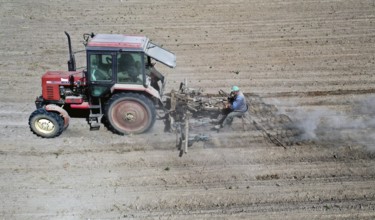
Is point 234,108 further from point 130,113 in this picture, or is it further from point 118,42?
point 118,42

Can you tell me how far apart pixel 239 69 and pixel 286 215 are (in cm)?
764

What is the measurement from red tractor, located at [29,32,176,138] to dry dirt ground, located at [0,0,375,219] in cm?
47

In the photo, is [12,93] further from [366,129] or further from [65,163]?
[366,129]

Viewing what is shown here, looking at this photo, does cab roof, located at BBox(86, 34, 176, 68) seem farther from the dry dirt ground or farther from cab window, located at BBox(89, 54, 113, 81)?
the dry dirt ground

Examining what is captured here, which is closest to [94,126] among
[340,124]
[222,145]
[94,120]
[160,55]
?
[94,120]

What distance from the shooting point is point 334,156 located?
10211mm

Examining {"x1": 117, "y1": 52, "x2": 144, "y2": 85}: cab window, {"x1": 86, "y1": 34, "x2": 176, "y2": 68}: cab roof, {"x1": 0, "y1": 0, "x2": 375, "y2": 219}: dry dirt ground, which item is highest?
{"x1": 86, "y1": 34, "x2": 176, "y2": 68}: cab roof

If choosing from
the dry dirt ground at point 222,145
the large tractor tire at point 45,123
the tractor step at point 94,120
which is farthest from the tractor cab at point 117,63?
the dry dirt ground at point 222,145

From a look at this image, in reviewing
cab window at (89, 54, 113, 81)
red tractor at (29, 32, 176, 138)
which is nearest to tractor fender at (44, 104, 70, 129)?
red tractor at (29, 32, 176, 138)

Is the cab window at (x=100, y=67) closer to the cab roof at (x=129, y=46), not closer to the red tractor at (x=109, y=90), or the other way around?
the red tractor at (x=109, y=90)

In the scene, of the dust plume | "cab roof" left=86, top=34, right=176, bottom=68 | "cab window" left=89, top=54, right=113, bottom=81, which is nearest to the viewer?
"cab roof" left=86, top=34, right=176, bottom=68

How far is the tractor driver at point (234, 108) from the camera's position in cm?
1094

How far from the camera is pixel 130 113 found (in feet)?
34.1

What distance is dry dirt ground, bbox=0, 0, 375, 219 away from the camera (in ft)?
28.5
